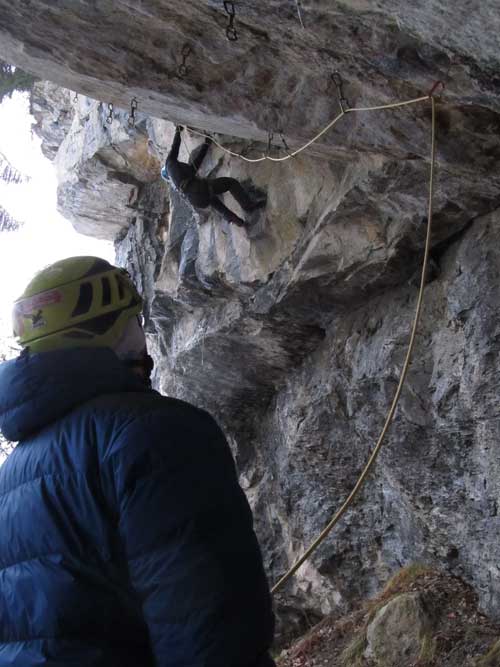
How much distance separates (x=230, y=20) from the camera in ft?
12.4

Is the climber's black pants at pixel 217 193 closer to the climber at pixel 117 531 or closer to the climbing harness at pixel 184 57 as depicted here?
the climbing harness at pixel 184 57

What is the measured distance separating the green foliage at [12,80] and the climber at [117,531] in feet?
33.7

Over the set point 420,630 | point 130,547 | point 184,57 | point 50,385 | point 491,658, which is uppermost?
point 184,57

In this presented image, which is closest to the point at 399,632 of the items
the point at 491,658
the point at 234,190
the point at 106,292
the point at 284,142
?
the point at 491,658

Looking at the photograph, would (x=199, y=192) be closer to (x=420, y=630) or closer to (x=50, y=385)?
(x=420, y=630)

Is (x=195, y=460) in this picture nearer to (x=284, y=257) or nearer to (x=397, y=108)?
(x=397, y=108)

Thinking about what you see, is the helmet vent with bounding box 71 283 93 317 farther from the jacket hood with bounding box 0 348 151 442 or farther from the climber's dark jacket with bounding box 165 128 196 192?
the climber's dark jacket with bounding box 165 128 196 192

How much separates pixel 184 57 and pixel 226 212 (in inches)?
106

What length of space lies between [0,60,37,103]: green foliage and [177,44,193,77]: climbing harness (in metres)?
7.38

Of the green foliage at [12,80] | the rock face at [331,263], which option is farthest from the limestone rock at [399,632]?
the green foliage at [12,80]

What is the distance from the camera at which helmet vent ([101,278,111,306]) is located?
2.22 metres

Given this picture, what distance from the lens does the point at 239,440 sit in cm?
920

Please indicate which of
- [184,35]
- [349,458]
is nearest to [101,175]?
[349,458]

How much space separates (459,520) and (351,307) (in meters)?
2.17
